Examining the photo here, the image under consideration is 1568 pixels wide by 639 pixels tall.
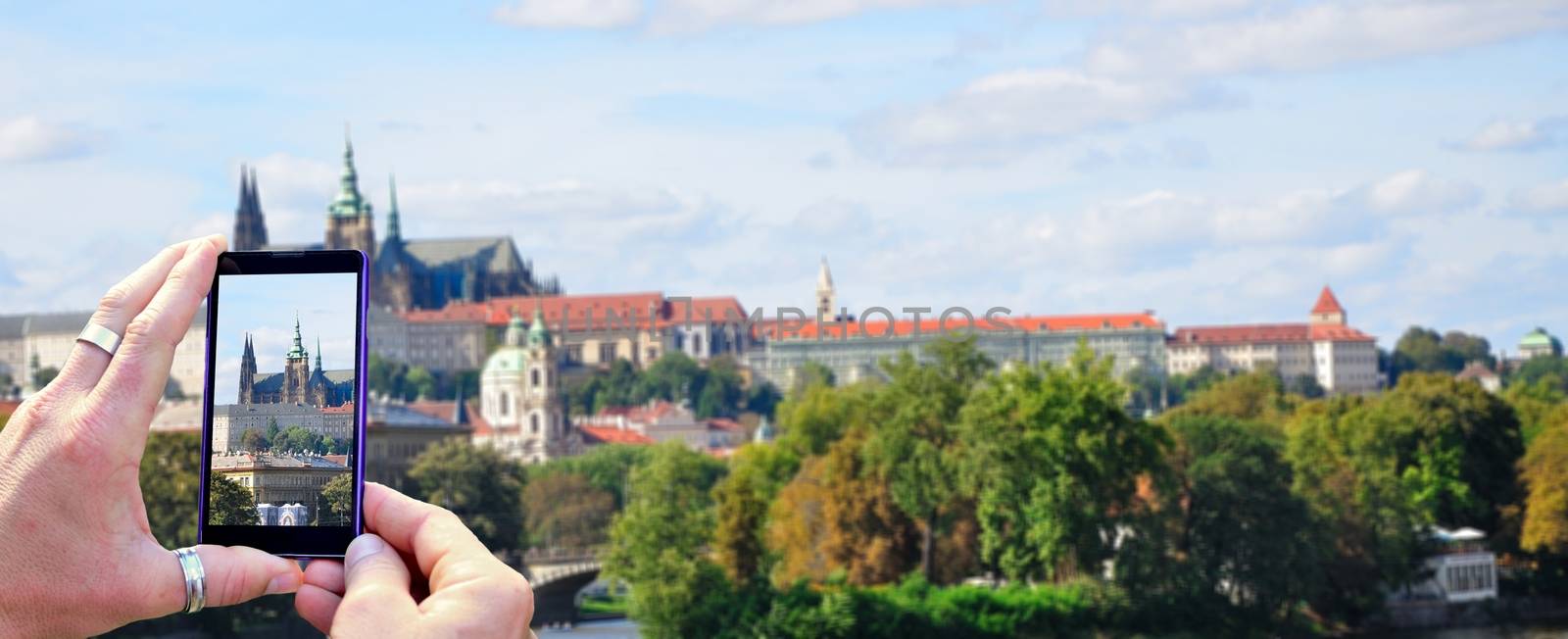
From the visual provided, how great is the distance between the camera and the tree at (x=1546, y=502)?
5619 cm

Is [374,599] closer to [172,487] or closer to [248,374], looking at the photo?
[248,374]

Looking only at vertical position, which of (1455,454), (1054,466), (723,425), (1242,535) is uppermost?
(1054,466)

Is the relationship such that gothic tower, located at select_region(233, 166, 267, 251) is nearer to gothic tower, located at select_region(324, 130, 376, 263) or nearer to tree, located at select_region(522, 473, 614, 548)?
gothic tower, located at select_region(324, 130, 376, 263)

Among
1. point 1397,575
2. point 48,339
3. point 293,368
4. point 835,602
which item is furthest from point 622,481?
point 293,368

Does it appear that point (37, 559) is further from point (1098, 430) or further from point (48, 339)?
point (48, 339)

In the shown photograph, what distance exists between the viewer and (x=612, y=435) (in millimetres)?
152500

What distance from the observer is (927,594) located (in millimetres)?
45469

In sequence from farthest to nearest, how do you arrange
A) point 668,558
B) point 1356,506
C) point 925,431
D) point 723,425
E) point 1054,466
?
1. point 723,425
2. point 1356,506
3. point 925,431
4. point 668,558
5. point 1054,466

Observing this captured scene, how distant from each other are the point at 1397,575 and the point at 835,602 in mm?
17299

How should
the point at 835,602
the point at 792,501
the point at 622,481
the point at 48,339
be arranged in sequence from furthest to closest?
1. the point at 48,339
2. the point at 622,481
3. the point at 792,501
4. the point at 835,602

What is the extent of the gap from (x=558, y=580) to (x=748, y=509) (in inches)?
670

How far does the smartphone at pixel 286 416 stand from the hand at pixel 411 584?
32 millimetres

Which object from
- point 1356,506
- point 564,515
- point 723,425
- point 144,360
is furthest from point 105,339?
point 723,425

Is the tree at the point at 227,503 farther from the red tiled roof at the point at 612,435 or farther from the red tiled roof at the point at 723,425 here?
the red tiled roof at the point at 723,425
